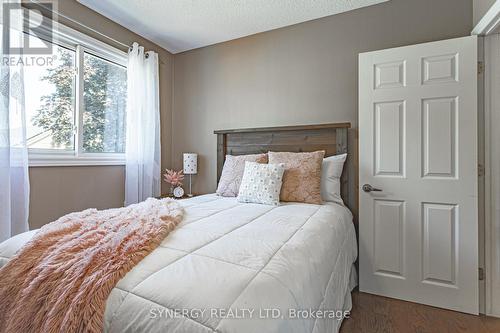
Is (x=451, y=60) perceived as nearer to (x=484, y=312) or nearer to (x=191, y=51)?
(x=484, y=312)

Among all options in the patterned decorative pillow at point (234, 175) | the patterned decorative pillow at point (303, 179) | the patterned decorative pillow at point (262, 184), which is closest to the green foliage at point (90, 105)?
the patterned decorative pillow at point (234, 175)

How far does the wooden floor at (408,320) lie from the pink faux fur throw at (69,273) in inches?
57.1

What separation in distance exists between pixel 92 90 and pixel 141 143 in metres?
0.69

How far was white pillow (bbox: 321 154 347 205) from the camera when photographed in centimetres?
224

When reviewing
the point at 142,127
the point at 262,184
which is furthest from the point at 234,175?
the point at 142,127

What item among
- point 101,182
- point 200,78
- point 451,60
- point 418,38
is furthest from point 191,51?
point 451,60

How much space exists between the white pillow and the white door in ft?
0.62

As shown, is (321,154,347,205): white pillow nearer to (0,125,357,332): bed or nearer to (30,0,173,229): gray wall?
(0,125,357,332): bed

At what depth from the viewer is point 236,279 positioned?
809mm

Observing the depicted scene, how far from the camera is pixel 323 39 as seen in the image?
2.53 metres

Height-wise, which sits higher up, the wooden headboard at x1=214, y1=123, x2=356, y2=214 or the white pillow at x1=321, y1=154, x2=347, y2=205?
the wooden headboard at x1=214, y1=123, x2=356, y2=214

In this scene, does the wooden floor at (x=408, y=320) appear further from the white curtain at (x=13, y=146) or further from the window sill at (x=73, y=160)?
the window sill at (x=73, y=160)

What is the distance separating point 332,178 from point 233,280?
66.5 inches

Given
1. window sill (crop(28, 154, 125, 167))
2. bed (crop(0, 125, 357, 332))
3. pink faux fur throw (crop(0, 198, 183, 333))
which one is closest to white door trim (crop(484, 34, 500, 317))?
bed (crop(0, 125, 357, 332))
